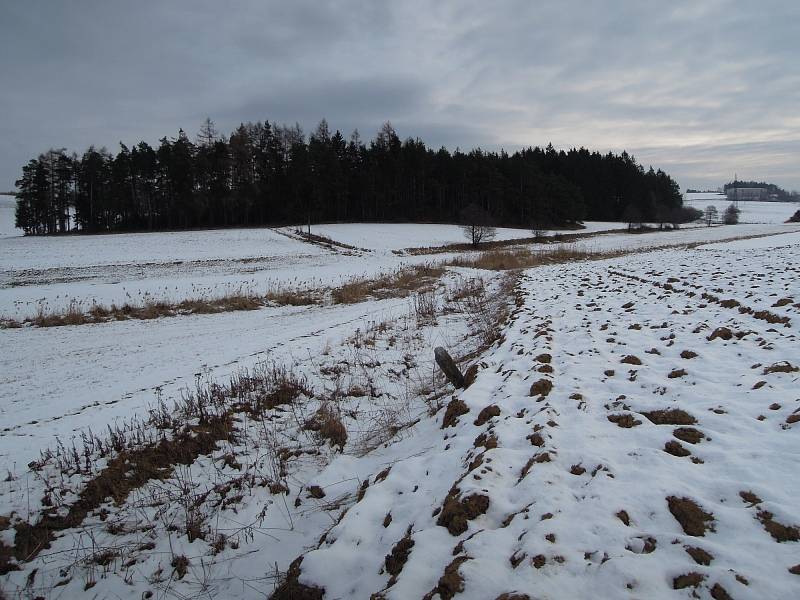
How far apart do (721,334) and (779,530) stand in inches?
196

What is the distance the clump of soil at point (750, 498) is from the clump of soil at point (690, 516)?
1.13ft

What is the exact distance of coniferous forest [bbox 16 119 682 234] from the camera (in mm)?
61031

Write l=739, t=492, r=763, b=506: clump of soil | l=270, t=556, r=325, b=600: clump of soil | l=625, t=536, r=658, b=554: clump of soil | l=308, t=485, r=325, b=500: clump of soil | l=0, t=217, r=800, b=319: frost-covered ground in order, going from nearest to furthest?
l=625, t=536, r=658, b=554: clump of soil, l=739, t=492, r=763, b=506: clump of soil, l=270, t=556, r=325, b=600: clump of soil, l=308, t=485, r=325, b=500: clump of soil, l=0, t=217, r=800, b=319: frost-covered ground

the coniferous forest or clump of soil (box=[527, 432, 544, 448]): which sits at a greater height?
the coniferous forest

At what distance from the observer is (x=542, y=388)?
5344 millimetres

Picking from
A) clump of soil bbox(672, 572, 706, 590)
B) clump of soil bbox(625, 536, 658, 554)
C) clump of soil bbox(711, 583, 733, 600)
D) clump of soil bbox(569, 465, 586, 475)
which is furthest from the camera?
clump of soil bbox(569, 465, 586, 475)

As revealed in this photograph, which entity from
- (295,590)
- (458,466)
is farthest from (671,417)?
(295,590)

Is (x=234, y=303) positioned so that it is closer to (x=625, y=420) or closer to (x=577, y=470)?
(x=625, y=420)

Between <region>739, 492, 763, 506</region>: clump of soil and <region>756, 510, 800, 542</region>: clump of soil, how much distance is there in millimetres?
170

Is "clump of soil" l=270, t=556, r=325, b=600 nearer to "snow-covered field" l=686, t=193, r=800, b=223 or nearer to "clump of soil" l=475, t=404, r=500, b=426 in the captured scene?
"clump of soil" l=475, t=404, r=500, b=426

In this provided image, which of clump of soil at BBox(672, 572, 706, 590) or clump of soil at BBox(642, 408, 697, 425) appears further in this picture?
clump of soil at BBox(642, 408, 697, 425)

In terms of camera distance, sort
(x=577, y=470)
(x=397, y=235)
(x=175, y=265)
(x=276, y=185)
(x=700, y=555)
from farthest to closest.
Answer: (x=276, y=185)
(x=397, y=235)
(x=175, y=265)
(x=577, y=470)
(x=700, y=555)

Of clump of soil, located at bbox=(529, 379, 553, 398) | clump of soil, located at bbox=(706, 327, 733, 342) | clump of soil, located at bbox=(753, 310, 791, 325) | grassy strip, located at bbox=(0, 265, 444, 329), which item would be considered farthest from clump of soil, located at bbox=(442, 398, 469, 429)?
grassy strip, located at bbox=(0, 265, 444, 329)

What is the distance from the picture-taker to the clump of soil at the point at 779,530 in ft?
8.36
